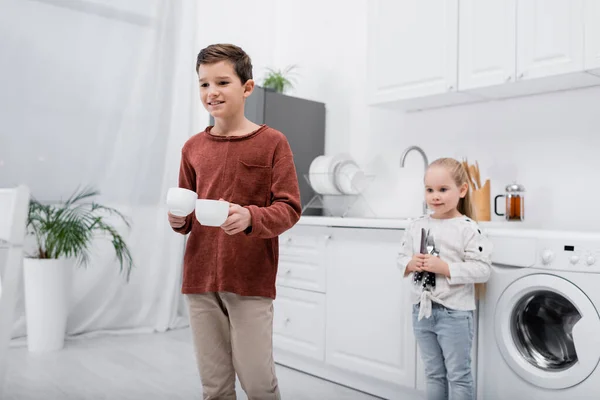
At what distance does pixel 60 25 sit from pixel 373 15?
1773mm

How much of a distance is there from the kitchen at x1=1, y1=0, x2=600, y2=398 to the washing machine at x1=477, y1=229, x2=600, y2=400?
336 millimetres

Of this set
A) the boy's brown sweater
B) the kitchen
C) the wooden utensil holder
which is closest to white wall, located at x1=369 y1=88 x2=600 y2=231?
the kitchen

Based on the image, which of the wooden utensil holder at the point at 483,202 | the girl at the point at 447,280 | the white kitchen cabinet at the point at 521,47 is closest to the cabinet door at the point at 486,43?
the white kitchen cabinet at the point at 521,47

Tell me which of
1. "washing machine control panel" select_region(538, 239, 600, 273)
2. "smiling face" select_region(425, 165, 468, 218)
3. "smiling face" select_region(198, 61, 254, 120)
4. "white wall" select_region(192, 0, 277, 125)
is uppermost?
"white wall" select_region(192, 0, 277, 125)

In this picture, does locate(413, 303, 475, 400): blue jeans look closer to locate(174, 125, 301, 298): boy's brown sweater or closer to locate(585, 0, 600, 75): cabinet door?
locate(174, 125, 301, 298): boy's brown sweater

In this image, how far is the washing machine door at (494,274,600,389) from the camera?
1755mm

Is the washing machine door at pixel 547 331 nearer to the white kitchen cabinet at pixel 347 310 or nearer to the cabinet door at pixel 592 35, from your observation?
the white kitchen cabinet at pixel 347 310

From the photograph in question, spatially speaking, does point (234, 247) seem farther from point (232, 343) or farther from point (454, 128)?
point (454, 128)

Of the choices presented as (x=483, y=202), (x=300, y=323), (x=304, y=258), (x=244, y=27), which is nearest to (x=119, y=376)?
(x=300, y=323)

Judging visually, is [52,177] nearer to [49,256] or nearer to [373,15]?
[49,256]

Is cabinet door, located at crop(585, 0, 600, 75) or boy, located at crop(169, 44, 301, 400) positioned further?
cabinet door, located at crop(585, 0, 600, 75)

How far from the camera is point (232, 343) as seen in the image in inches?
50.3

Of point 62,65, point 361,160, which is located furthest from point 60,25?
point 361,160

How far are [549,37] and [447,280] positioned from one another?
113 cm
